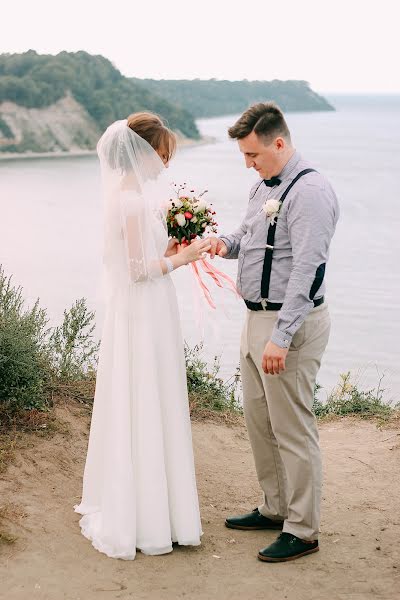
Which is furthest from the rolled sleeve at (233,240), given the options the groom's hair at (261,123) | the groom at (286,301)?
the groom's hair at (261,123)

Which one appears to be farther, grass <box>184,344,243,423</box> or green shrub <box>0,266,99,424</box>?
grass <box>184,344,243,423</box>

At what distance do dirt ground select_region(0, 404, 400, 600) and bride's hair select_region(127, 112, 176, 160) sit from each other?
207cm

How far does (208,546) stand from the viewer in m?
4.44

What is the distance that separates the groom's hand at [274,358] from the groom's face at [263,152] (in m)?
0.85

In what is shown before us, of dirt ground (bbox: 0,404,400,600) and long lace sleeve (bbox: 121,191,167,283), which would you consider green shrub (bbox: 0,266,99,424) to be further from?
long lace sleeve (bbox: 121,191,167,283)

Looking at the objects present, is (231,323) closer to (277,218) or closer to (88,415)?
(88,415)

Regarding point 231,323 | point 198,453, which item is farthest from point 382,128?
point 198,453

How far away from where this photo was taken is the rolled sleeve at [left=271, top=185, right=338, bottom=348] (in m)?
3.83

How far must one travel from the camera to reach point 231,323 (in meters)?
17.3

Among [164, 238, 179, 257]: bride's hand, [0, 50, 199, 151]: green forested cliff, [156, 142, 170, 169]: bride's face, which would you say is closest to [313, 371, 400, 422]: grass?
[164, 238, 179, 257]: bride's hand

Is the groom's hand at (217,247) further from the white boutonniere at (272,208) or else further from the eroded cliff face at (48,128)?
the eroded cliff face at (48,128)

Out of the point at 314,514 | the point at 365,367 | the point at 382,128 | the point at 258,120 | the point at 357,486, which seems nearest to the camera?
the point at 258,120

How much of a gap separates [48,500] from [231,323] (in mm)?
12645

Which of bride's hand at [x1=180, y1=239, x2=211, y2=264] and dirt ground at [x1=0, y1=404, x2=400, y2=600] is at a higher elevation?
bride's hand at [x1=180, y1=239, x2=211, y2=264]
